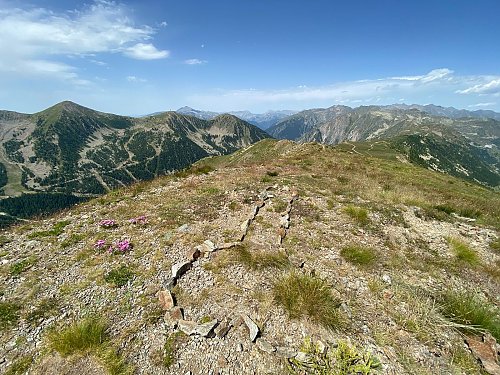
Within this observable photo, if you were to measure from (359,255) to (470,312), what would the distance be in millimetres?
4432

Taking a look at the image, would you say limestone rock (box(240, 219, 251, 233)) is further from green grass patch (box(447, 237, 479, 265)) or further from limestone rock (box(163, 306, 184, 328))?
green grass patch (box(447, 237, 479, 265))

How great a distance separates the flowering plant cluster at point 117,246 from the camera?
43.3ft

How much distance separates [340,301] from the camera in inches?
398

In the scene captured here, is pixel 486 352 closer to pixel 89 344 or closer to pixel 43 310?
pixel 89 344

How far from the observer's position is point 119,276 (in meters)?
11.3

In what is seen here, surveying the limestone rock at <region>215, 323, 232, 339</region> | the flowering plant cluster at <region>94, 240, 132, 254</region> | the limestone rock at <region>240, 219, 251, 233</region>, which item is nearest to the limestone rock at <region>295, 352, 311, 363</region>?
the limestone rock at <region>215, 323, 232, 339</region>

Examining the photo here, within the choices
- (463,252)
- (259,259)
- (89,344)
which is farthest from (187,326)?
(463,252)

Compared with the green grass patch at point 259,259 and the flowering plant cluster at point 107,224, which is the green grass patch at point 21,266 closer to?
the flowering plant cluster at point 107,224

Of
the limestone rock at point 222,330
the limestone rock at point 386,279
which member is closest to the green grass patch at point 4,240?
the limestone rock at point 222,330

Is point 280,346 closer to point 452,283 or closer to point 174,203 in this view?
point 452,283

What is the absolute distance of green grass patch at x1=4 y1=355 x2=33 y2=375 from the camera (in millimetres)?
7457

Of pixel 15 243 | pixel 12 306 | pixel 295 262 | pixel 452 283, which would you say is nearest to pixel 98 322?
pixel 12 306

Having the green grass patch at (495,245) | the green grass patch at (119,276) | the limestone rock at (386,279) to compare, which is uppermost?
the green grass patch at (119,276)

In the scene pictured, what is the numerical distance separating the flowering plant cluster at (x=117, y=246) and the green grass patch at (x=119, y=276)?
153cm
